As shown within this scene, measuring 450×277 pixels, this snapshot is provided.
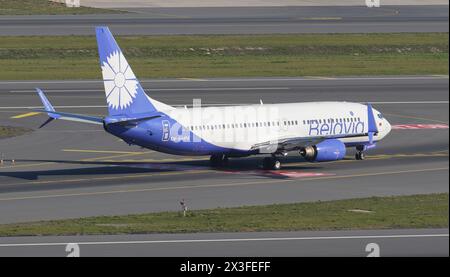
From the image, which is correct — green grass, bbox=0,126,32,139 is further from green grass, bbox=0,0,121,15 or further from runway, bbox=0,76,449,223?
green grass, bbox=0,0,121,15

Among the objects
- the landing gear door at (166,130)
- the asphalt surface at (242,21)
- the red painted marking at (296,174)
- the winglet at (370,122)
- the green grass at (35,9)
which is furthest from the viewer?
the green grass at (35,9)

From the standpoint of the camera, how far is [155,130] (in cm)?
6450

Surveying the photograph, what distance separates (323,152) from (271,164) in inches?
135

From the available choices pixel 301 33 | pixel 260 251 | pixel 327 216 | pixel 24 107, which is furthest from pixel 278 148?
pixel 301 33

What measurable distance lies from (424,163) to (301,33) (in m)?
71.3

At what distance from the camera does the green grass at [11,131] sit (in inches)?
3247

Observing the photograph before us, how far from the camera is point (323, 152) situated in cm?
6681

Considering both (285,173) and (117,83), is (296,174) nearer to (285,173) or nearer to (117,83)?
(285,173)

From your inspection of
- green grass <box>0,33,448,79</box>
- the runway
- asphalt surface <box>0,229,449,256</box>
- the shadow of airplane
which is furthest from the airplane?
green grass <box>0,33,448,79</box>

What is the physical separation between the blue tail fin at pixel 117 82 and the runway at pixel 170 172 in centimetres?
431

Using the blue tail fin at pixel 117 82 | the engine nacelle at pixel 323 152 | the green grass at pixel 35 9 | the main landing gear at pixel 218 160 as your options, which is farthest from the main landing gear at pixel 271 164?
the green grass at pixel 35 9

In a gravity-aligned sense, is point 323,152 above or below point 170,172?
above

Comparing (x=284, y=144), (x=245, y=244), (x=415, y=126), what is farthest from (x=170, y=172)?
(x=245, y=244)

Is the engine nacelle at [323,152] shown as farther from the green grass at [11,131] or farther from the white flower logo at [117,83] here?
the green grass at [11,131]
